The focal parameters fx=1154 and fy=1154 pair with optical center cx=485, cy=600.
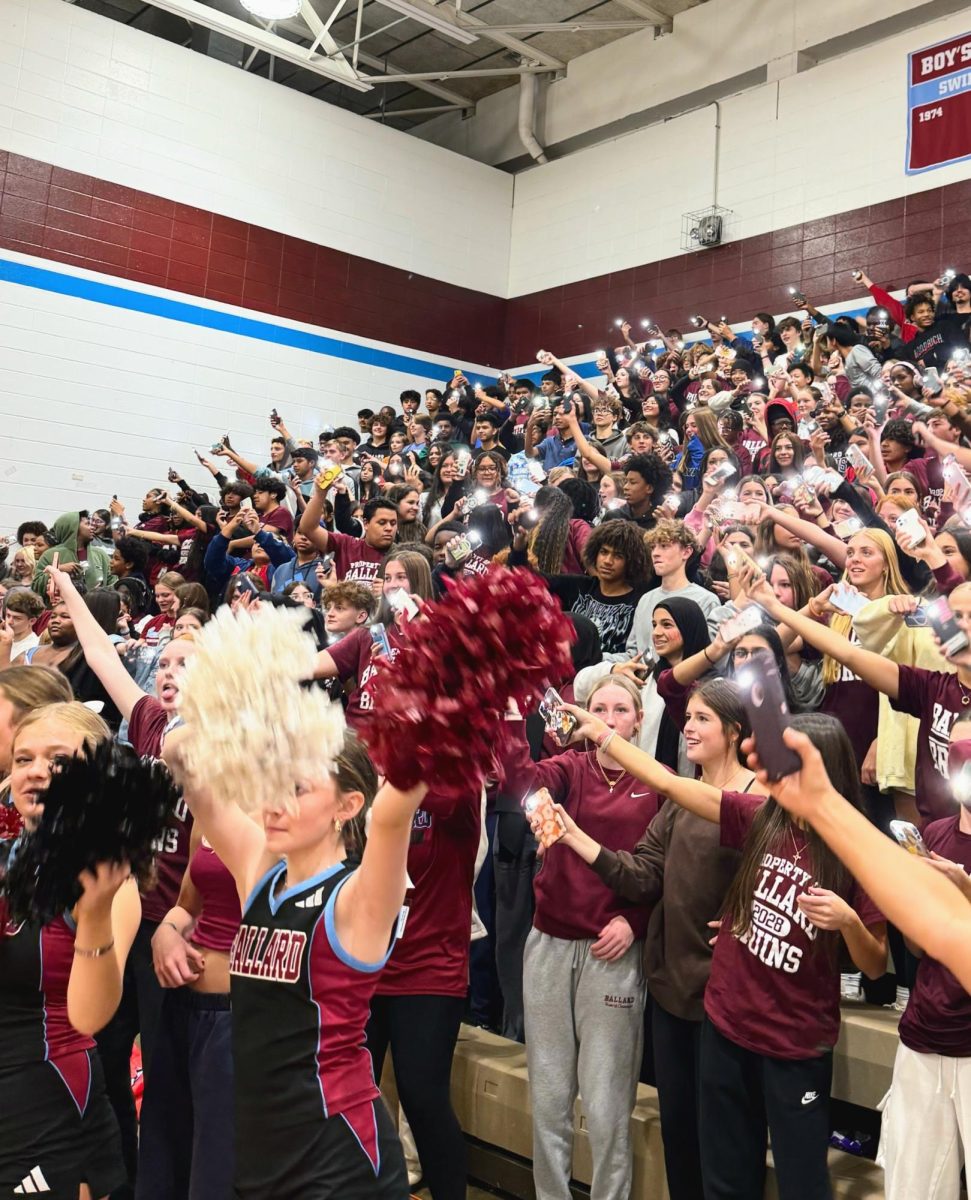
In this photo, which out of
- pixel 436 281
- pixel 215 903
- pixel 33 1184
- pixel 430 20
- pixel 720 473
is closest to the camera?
pixel 33 1184

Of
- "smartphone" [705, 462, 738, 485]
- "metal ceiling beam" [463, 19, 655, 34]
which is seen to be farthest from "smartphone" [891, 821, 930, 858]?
"metal ceiling beam" [463, 19, 655, 34]

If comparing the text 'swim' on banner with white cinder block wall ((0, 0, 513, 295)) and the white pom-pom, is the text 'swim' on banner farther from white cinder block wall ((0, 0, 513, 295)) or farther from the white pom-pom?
the white pom-pom

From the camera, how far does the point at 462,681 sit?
1.33 meters

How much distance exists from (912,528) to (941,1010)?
1256 millimetres

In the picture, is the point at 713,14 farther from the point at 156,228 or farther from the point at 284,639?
the point at 284,639

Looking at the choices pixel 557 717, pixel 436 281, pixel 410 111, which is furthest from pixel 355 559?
pixel 410 111

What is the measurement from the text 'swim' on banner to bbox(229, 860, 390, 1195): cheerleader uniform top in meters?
11.3

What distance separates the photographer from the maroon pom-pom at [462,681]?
1.32 m

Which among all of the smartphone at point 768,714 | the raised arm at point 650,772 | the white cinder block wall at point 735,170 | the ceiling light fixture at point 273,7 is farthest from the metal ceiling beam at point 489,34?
the smartphone at point 768,714

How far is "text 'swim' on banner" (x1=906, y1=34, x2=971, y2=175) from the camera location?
35.7ft

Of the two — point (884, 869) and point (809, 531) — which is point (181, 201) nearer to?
point (809, 531)

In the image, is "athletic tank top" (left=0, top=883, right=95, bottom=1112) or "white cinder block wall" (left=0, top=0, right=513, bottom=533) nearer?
"athletic tank top" (left=0, top=883, right=95, bottom=1112)

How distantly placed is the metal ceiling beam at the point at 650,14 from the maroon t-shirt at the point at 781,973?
12578 mm

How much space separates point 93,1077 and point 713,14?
13683 mm
